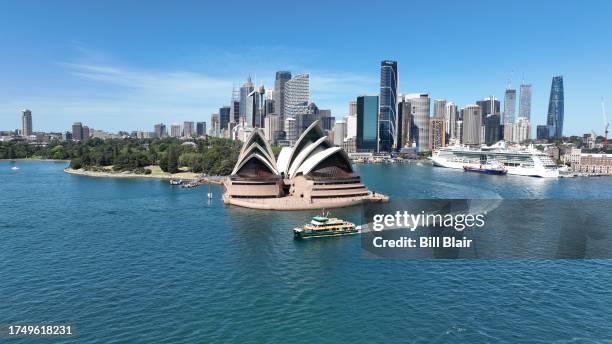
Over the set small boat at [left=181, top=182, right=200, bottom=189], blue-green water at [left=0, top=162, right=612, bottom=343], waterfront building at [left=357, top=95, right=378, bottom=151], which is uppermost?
waterfront building at [left=357, top=95, right=378, bottom=151]

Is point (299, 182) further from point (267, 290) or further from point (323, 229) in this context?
point (267, 290)

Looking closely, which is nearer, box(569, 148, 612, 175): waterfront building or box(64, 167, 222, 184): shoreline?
box(64, 167, 222, 184): shoreline

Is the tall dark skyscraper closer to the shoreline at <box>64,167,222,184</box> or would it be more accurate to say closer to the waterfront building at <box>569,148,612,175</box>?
the waterfront building at <box>569,148,612,175</box>

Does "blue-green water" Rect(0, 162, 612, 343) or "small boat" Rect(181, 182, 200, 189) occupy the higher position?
"small boat" Rect(181, 182, 200, 189)

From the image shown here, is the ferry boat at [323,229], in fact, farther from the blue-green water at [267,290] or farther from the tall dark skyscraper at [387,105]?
the tall dark skyscraper at [387,105]

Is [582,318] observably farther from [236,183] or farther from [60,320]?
[236,183]

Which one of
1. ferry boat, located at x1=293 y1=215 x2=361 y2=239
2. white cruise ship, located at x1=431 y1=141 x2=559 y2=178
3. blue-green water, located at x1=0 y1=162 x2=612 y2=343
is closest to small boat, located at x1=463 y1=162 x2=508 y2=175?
white cruise ship, located at x1=431 y1=141 x2=559 y2=178
